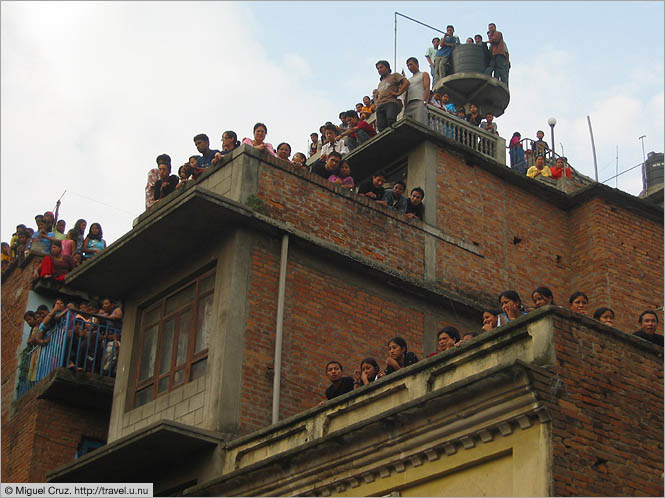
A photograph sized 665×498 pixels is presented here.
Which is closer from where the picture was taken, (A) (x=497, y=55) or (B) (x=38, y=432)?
(B) (x=38, y=432)

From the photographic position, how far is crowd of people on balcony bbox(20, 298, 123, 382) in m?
20.3

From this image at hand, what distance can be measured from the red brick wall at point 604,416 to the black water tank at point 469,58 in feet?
48.6

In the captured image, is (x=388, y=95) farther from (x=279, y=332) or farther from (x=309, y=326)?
(x=279, y=332)

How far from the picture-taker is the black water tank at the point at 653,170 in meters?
25.1

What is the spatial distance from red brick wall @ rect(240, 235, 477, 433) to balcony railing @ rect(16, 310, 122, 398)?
180 inches

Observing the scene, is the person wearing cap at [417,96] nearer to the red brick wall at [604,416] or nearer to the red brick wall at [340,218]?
the red brick wall at [340,218]

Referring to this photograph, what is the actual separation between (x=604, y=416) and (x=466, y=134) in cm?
1170

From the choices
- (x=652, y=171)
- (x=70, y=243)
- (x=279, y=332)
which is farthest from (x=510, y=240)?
(x=70, y=243)

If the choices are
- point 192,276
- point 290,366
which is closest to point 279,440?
point 290,366

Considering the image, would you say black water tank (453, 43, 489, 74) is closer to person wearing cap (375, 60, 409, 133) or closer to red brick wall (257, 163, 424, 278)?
person wearing cap (375, 60, 409, 133)

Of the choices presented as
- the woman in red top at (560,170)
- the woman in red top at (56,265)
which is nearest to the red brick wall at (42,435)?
the woman in red top at (56,265)

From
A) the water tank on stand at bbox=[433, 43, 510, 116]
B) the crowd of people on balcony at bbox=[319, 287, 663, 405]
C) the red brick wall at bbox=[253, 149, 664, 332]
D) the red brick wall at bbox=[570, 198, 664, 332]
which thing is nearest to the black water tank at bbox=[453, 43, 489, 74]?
the water tank on stand at bbox=[433, 43, 510, 116]

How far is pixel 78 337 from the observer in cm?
A: 2050

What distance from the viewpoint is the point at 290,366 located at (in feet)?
55.8
